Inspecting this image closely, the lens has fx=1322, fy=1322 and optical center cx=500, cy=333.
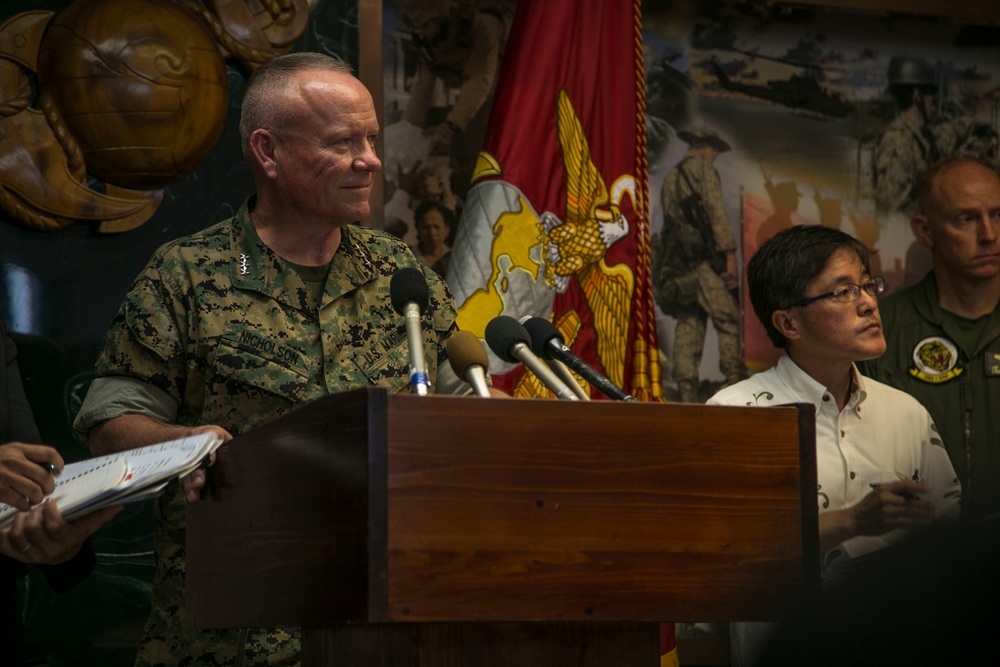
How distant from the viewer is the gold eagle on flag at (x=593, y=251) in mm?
3770

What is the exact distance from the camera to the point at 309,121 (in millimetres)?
2621

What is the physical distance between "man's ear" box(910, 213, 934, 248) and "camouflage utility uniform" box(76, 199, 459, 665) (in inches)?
90.3

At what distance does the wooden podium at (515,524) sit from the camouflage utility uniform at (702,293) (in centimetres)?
241

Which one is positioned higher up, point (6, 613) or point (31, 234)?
point (31, 234)

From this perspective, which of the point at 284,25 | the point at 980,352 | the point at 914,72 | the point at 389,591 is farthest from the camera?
the point at 914,72

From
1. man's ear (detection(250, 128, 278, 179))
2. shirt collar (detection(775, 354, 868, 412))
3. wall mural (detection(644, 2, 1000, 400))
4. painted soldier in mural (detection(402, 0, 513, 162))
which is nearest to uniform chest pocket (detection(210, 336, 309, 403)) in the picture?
man's ear (detection(250, 128, 278, 179))

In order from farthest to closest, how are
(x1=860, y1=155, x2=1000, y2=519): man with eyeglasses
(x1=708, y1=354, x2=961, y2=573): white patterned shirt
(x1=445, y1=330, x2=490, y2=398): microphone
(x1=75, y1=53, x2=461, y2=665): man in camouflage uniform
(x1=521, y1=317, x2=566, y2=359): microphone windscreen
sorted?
(x1=860, y1=155, x2=1000, y2=519): man with eyeglasses, (x1=708, y1=354, x2=961, y2=573): white patterned shirt, (x1=75, y1=53, x2=461, y2=665): man in camouflage uniform, (x1=521, y1=317, x2=566, y2=359): microphone windscreen, (x1=445, y1=330, x2=490, y2=398): microphone

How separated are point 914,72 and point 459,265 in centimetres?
194

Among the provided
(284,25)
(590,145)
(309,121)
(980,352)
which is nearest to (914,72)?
(980,352)

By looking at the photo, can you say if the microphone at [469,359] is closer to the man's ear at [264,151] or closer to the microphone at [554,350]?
the microphone at [554,350]

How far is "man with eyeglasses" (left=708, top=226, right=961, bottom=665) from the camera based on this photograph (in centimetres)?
338

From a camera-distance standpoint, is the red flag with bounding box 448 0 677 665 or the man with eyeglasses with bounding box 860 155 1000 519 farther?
the man with eyeglasses with bounding box 860 155 1000 519

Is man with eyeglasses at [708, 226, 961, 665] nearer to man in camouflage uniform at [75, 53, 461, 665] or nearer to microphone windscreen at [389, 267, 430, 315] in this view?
man in camouflage uniform at [75, 53, 461, 665]

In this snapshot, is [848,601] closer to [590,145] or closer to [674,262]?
[590,145]
